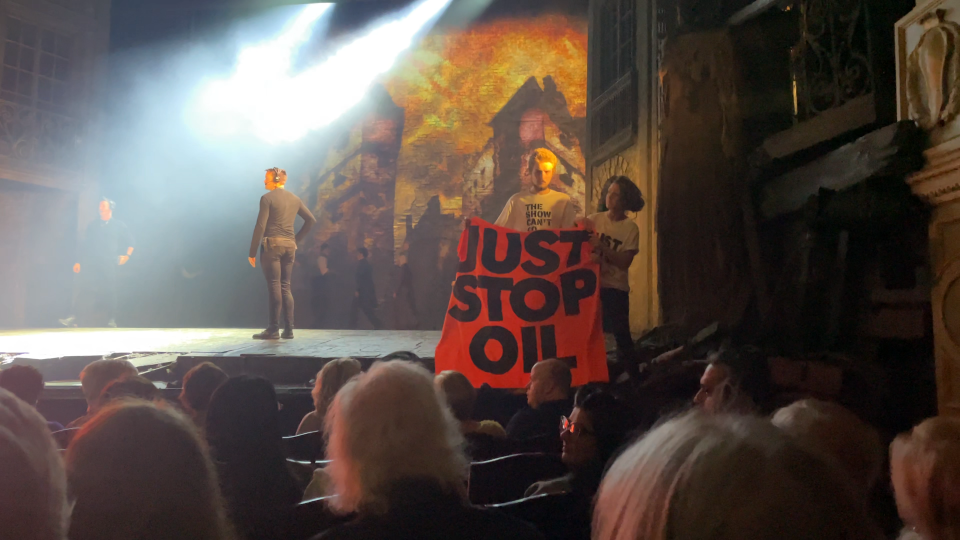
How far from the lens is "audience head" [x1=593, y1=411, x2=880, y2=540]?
29.5 inches

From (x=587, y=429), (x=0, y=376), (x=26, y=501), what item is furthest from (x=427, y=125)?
(x=26, y=501)

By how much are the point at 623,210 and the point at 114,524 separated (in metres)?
3.70

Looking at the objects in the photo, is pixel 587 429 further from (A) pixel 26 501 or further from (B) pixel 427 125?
(B) pixel 427 125

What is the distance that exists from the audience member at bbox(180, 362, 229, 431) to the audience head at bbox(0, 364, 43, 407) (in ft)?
3.22

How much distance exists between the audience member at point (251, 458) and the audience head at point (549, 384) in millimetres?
1189

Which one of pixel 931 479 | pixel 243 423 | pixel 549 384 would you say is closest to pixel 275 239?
pixel 549 384

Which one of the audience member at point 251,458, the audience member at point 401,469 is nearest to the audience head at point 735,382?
the audience member at point 401,469

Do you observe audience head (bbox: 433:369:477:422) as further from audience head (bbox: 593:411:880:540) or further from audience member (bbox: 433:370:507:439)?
audience head (bbox: 593:411:880:540)

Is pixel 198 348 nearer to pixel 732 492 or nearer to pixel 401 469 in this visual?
pixel 401 469

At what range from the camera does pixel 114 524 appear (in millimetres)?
1115

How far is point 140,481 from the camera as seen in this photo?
1148 mm

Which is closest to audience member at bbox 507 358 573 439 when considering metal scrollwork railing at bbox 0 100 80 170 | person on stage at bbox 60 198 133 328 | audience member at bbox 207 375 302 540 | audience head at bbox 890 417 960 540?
audience member at bbox 207 375 302 540

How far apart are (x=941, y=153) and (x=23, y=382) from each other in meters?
4.59

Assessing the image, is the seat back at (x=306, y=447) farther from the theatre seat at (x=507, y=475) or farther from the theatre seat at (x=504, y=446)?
the theatre seat at (x=507, y=475)
